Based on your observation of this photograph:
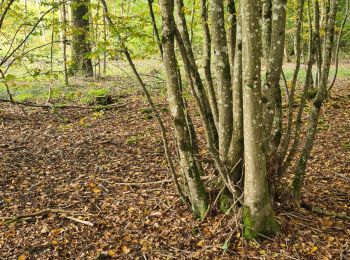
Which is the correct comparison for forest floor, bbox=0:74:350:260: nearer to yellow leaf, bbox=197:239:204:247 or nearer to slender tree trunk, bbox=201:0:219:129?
yellow leaf, bbox=197:239:204:247

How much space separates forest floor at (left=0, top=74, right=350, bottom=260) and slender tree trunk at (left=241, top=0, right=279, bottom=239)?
8.3 inches

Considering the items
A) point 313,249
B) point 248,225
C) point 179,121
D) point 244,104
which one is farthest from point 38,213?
point 313,249

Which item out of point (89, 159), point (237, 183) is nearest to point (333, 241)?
point (237, 183)

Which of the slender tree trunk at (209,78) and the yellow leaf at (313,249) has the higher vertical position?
the slender tree trunk at (209,78)

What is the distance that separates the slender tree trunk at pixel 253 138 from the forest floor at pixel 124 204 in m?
0.21

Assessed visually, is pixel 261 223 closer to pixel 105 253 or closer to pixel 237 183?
pixel 237 183

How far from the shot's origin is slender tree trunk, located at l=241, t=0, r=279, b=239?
10.3 feet

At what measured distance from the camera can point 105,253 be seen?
153 inches

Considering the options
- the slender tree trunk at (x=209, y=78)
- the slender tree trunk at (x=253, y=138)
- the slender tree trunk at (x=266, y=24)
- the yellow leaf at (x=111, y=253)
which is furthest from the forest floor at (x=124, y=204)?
the slender tree trunk at (x=266, y=24)

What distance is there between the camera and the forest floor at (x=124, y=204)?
392 centimetres

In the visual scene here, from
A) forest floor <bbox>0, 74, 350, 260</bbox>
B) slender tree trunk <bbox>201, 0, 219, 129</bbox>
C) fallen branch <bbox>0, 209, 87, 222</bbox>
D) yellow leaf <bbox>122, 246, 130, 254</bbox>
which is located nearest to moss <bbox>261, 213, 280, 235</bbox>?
forest floor <bbox>0, 74, 350, 260</bbox>

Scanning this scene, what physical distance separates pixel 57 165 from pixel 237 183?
3.48 m

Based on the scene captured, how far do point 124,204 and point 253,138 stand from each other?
2310mm

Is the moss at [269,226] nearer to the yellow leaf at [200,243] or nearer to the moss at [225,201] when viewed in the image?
the moss at [225,201]
